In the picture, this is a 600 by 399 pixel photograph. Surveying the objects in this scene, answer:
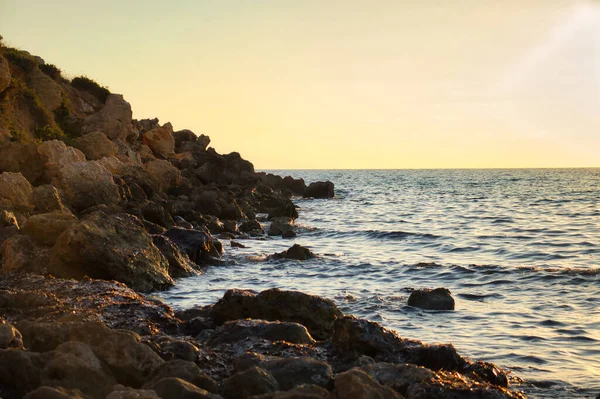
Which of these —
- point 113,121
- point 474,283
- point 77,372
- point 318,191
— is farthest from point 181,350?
point 318,191

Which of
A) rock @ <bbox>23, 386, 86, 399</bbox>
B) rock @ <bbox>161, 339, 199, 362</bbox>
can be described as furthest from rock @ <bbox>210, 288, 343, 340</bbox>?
rock @ <bbox>23, 386, 86, 399</bbox>

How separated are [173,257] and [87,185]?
670 cm

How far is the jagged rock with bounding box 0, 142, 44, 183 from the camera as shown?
21.6 m

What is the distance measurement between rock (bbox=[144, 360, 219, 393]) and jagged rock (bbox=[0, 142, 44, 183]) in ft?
56.6

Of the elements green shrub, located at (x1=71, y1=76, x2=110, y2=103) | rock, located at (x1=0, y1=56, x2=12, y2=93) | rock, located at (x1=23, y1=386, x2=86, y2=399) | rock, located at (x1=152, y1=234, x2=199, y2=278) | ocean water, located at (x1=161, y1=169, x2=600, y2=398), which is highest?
green shrub, located at (x1=71, y1=76, x2=110, y2=103)

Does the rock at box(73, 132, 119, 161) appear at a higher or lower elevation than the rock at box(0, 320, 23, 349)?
higher

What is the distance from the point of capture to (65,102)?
36.9 metres

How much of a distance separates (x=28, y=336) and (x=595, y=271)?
15192mm

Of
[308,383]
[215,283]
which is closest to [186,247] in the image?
[215,283]

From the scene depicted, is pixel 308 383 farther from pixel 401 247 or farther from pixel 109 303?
pixel 401 247

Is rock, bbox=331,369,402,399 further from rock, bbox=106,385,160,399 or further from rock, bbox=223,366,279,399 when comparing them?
rock, bbox=106,385,160,399

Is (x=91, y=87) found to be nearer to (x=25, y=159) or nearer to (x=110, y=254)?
(x=25, y=159)

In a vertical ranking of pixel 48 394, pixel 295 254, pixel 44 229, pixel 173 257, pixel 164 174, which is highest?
pixel 164 174

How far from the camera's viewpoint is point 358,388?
5684 mm
